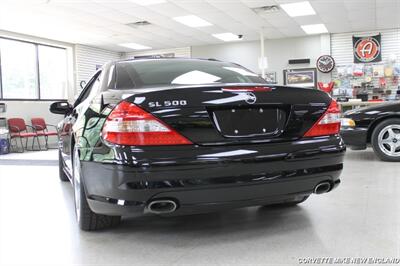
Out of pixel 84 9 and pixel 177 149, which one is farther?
pixel 84 9

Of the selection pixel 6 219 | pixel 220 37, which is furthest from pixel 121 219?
pixel 220 37

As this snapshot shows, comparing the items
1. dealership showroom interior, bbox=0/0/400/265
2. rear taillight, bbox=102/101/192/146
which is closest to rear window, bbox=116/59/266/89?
dealership showroom interior, bbox=0/0/400/265

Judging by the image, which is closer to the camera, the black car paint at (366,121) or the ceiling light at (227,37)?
the black car paint at (366,121)

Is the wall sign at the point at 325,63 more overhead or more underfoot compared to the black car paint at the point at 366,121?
more overhead

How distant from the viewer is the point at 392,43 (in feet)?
45.3

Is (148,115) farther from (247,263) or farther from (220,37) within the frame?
(220,37)

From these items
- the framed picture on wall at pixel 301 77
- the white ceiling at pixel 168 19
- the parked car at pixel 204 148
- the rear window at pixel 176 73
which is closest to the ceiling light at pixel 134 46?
the white ceiling at pixel 168 19

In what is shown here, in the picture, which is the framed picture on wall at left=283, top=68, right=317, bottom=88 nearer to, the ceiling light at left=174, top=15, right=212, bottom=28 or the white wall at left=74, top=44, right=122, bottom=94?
the ceiling light at left=174, top=15, right=212, bottom=28

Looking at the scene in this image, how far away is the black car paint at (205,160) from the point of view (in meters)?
Answer: 2.01

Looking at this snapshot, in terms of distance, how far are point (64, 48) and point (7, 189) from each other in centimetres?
1098

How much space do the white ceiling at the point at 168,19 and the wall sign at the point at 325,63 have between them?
928 millimetres

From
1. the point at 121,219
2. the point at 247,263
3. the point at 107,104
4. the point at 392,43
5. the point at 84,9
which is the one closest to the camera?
the point at 247,263

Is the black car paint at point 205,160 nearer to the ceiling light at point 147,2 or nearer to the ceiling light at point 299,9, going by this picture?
the ceiling light at point 147,2

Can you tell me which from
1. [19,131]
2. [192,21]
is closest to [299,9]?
[192,21]
